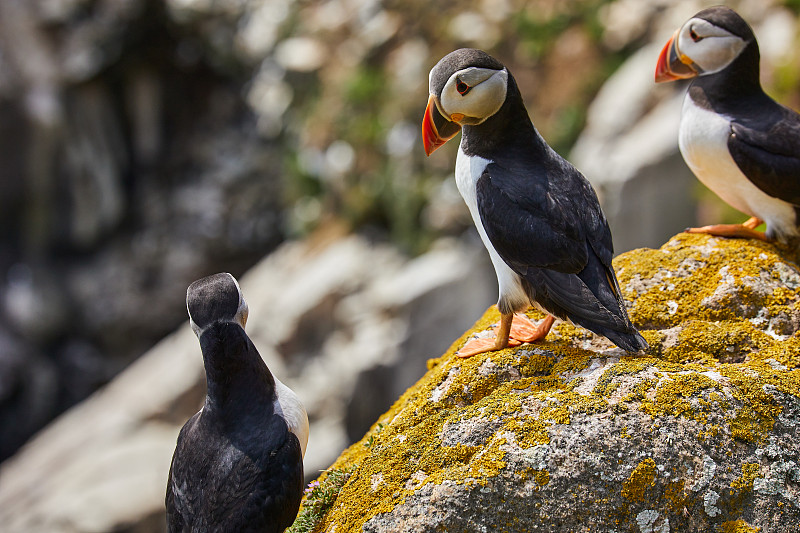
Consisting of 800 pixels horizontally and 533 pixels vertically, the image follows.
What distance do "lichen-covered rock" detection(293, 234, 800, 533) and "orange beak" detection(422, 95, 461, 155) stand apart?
1.09 meters

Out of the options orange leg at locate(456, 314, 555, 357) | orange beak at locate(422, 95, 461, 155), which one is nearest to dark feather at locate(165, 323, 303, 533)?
orange leg at locate(456, 314, 555, 357)

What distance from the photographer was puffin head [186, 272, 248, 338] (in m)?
3.10

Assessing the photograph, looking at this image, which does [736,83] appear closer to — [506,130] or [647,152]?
[506,130]

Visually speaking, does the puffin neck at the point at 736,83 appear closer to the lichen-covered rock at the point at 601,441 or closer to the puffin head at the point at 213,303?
the lichen-covered rock at the point at 601,441

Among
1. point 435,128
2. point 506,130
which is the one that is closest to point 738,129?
point 506,130

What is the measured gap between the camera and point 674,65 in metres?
4.46

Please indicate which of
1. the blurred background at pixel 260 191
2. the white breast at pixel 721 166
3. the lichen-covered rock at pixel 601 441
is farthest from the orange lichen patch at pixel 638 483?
the blurred background at pixel 260 191

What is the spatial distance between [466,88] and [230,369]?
1689mm

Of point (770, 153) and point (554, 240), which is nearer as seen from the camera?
point (554, 240)

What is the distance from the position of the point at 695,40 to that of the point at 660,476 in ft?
9.02

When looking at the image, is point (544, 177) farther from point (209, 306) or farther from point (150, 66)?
point (150, 66)

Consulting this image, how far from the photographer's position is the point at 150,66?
774 inches

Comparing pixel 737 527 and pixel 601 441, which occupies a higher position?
pixel 601 441

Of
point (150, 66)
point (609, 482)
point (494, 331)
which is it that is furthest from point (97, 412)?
point (609, 482)
